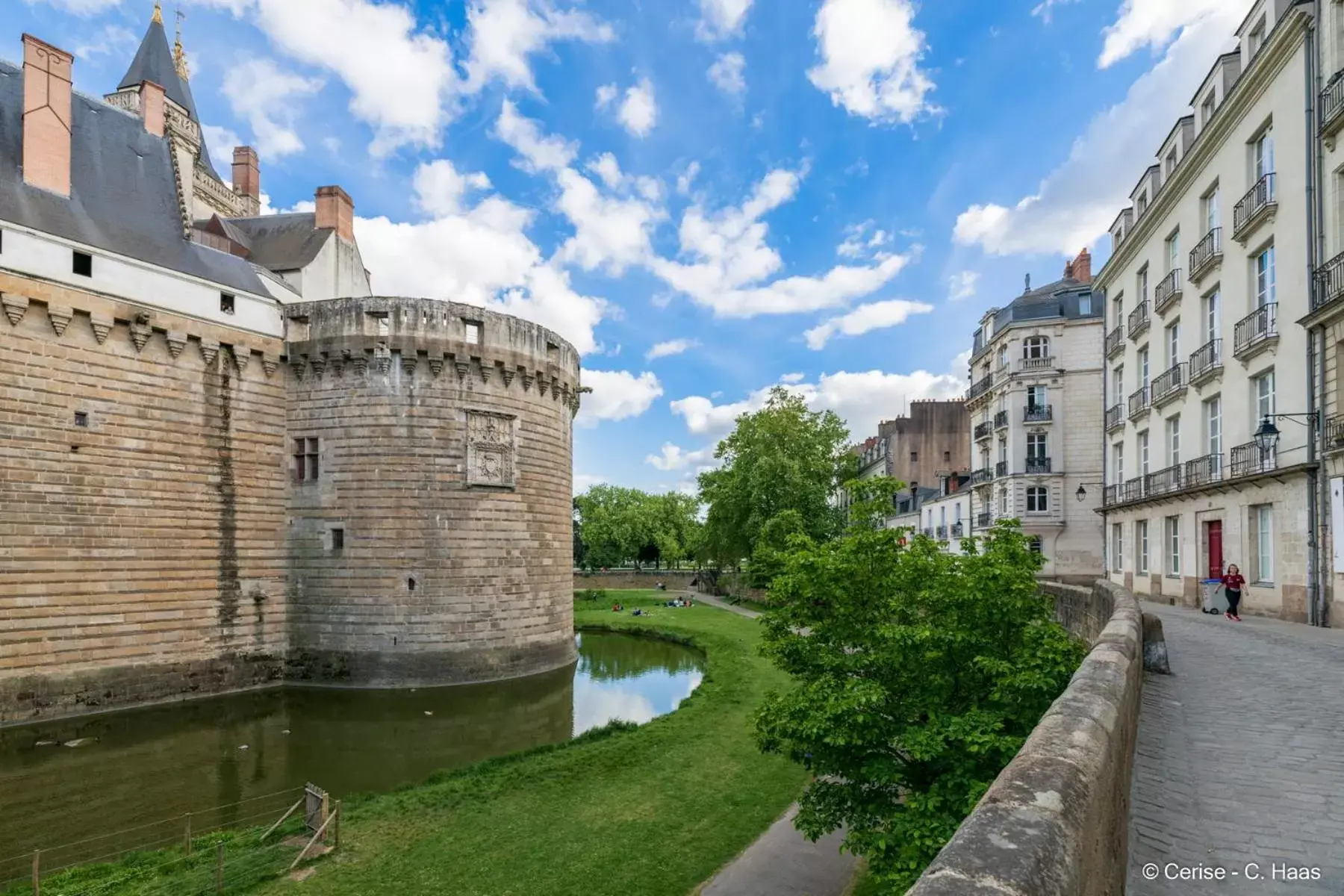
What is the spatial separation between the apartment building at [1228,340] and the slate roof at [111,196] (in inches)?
1000

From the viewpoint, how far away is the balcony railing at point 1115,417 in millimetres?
25453

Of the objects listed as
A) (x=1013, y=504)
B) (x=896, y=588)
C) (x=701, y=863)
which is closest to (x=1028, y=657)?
(x=896, y=588)

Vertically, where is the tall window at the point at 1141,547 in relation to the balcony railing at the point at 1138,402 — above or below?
below

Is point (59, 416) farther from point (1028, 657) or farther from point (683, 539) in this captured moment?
point (683, 539)

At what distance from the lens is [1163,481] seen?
21.8 meters

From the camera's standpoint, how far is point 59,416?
16.4 m

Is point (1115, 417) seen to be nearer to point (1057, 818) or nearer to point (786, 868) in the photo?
point (786, 868)

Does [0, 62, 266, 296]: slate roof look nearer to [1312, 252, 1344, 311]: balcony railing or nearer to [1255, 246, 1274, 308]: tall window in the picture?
[1312, 252, 1344, 311]: balcony railing

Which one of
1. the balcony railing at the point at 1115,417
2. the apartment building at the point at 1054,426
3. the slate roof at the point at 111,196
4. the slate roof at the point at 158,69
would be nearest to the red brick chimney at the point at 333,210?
the slate roof at the point at 111,196

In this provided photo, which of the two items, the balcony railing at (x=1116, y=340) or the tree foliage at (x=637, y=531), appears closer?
the balcony railing at (x=1116, y=340)

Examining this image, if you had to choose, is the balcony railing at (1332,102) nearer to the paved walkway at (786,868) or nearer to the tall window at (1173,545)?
the tall window at (1173,545)

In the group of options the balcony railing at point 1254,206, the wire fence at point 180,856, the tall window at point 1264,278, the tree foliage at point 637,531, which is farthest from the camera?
the tree foliage at point 637,531

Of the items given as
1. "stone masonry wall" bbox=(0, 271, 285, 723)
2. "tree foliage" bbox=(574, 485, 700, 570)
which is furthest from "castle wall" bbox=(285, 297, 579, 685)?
"tree foliage" bbox=(574, 485, 700, 570)

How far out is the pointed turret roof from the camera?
3909cm
